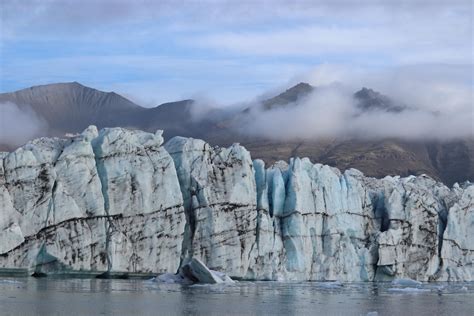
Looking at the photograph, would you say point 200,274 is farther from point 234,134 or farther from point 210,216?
point 234,134

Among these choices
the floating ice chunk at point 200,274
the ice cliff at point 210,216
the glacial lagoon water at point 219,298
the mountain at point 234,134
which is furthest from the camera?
the mountain at point 234,134

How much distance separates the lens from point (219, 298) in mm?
29312

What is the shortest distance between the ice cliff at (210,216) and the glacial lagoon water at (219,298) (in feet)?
5.16

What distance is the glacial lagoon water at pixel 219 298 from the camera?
2441 centimetres

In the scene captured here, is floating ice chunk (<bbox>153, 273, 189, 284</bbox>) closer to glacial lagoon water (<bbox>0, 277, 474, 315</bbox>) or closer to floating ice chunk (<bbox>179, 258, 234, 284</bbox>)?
floating ice chunk (<bbox>179, 258, 234, 284</bbox>)

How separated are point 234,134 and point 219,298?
470 feet

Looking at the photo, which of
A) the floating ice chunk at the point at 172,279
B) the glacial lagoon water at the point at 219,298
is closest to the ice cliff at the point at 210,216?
the glacial lagoon water at the point at 219,298

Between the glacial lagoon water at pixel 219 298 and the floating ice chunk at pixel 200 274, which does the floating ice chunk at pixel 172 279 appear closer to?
the floating ice chunk at pixel 200 274

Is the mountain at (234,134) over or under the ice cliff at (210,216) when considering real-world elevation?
over

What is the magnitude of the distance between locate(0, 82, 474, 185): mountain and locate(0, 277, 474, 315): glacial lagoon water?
103366 millimetres

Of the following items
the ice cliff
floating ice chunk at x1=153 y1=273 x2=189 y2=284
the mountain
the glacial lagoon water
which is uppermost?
the mountain

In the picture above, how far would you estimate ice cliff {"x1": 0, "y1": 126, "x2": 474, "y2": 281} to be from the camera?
117 feet

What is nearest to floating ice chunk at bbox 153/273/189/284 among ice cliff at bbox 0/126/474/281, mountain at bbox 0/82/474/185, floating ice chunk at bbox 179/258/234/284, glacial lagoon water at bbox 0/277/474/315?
floating ice chunk at bbox 179/258/234/284

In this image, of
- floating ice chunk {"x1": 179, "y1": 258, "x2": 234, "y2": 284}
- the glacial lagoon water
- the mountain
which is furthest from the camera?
the mountain
